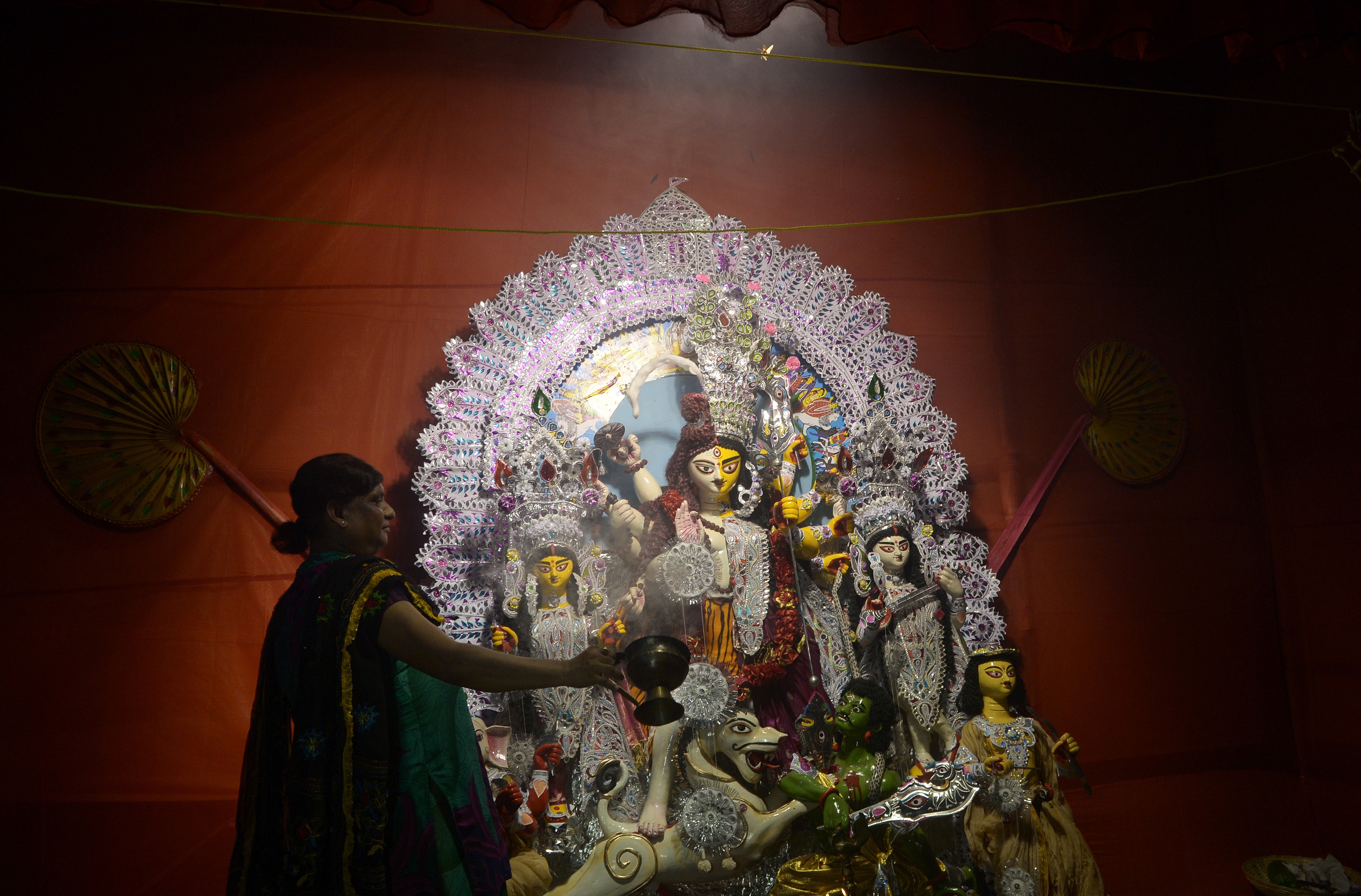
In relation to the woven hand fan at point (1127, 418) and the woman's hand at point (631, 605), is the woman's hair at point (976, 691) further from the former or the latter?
the woman's hand at point (631, 605)

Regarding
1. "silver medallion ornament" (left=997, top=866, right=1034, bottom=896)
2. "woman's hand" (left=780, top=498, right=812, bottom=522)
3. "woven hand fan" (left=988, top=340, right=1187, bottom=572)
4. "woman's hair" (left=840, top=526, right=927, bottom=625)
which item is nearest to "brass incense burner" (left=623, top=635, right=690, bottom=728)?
"woman's hand" (left=780, top=498, right=812, bottom=522)

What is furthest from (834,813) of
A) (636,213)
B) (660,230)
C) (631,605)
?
(636,213)

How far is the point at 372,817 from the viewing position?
1874mm

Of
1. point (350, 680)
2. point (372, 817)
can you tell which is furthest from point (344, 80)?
point (372, 817)

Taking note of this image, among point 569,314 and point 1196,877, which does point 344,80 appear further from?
point 1196,877

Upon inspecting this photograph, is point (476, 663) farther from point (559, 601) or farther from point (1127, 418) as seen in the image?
point (1127, 418)

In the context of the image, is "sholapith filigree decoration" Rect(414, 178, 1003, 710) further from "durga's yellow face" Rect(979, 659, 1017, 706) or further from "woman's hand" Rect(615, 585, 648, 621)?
"woman's hand" Rect(615, 585, 648, 621)

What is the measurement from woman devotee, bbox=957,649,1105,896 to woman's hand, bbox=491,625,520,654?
1.58 m

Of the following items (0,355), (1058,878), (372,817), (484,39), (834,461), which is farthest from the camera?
(484,39)

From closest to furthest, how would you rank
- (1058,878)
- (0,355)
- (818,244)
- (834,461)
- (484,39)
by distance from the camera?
(0,355)
(1058,878)
(834,461)
(484,39)
(818,244)

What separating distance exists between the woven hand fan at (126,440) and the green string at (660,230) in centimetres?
52

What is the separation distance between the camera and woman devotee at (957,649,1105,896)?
3215 millimetres

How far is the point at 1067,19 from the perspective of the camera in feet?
10.5

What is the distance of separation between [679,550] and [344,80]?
2.16 metres
